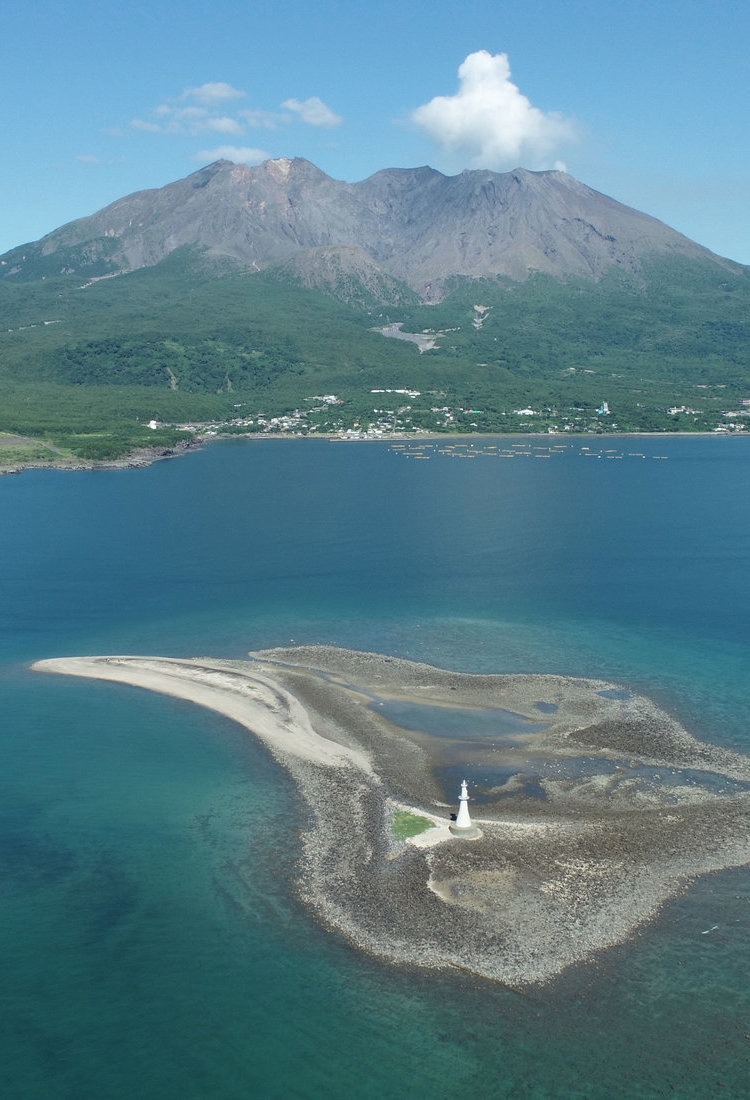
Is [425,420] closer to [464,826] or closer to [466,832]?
[464,826]

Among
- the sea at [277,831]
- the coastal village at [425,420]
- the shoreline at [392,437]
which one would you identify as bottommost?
the sea at [277,831]

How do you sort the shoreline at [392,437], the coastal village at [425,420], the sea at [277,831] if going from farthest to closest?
the coastal village at [425,420], the shoreline at [392,437], the sea at [277,831]

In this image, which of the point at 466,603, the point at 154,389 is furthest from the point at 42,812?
the point at 154,389

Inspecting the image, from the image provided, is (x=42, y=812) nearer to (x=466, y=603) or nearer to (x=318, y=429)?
(x=466, y=603)

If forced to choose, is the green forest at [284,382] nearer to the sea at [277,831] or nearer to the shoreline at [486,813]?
the sea at [277,831]

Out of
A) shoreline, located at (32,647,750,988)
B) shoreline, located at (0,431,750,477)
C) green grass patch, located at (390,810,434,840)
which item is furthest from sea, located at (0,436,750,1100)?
shoreline, located at (0,431,750,477)

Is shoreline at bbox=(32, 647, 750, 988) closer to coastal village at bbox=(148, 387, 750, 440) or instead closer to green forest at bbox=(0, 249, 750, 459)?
green forest at bbox=(0, 249, 750, 459)

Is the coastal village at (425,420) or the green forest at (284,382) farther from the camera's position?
the coastal village at (425,420)

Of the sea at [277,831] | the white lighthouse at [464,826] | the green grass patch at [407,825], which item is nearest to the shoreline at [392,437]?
the sea at [277,831]
